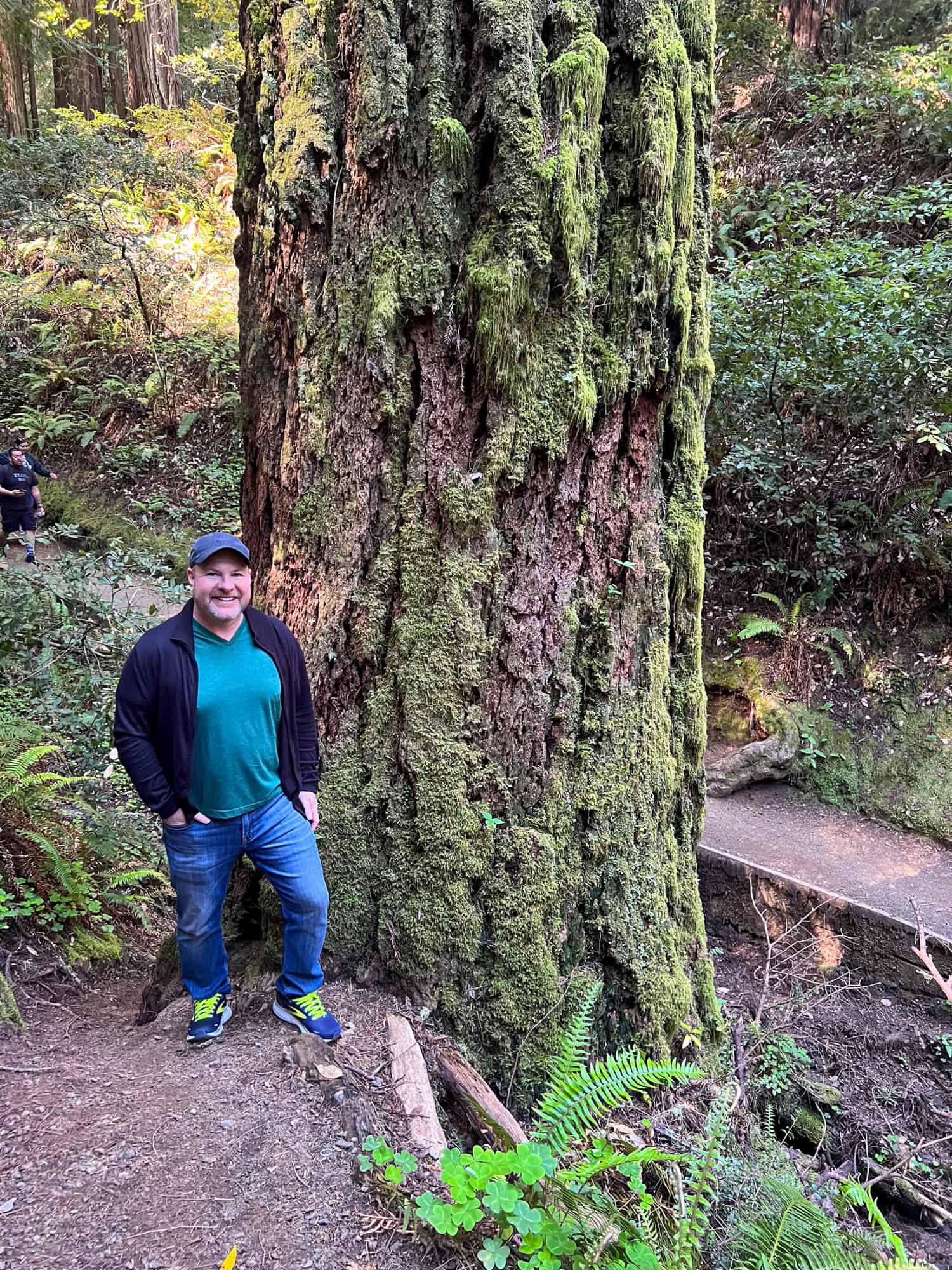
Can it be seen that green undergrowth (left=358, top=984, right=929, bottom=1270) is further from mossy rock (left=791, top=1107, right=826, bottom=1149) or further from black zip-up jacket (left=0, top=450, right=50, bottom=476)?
black zip-up jacket (left=0, top=450, right=50, bottom=476)

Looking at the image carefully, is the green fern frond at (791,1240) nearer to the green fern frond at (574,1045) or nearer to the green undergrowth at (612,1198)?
the green undergrowth at (612,1198)

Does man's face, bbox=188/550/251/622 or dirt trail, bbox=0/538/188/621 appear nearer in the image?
man's face, bbox=188/550/251/622

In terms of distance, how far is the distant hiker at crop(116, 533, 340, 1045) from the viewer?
8.82ft

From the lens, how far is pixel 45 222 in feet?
46.9

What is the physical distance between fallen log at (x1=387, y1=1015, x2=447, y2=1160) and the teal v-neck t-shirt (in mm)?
998

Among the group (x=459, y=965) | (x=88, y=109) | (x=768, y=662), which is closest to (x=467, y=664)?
(x=459, y=965)

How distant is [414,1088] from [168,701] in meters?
1.60

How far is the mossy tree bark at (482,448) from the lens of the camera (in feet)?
9.11

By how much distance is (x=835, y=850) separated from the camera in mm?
6973

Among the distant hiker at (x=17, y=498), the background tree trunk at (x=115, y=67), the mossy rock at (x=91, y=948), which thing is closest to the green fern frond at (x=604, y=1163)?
the mossy rock at (x=91, y=948)

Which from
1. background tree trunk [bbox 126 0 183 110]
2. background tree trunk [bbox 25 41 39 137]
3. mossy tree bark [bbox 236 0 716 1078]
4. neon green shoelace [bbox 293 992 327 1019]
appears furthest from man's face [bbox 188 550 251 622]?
background tree trunk [bbox 25 41 39 137]

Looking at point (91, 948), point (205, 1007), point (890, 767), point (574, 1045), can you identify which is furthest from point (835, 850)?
point (91, 948)

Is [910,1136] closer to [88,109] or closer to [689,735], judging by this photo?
[689,735]

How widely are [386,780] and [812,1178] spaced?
2.51m
